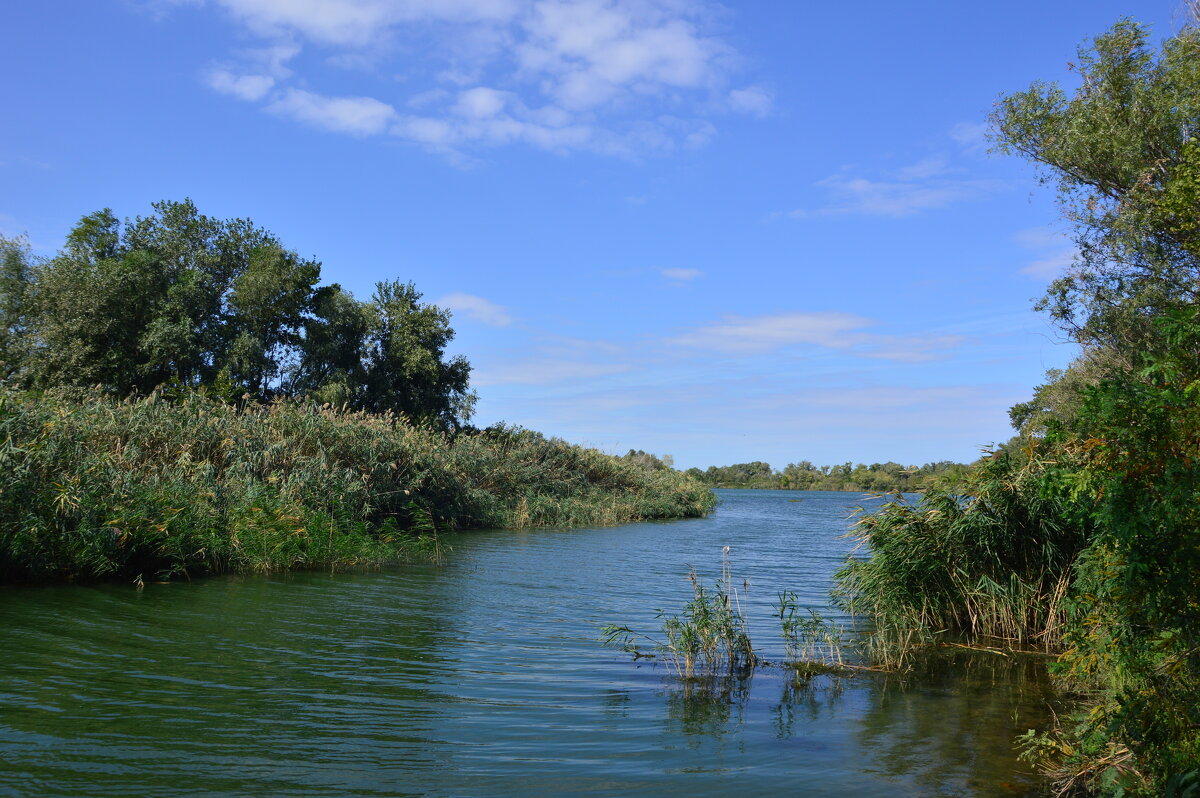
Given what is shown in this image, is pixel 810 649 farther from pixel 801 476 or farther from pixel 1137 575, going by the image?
pixel 801 476

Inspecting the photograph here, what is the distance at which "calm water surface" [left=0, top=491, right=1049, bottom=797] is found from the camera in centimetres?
627

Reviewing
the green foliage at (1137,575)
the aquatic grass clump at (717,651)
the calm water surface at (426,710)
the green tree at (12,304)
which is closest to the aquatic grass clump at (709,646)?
the aquatic grass clump at (717,651)

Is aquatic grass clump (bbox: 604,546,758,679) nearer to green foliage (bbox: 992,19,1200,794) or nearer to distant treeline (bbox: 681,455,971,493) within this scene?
green foliage (bbox: 992,19,1200,794)

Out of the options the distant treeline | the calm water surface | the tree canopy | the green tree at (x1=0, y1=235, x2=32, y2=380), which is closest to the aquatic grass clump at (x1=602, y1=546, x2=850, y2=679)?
the calm water surface

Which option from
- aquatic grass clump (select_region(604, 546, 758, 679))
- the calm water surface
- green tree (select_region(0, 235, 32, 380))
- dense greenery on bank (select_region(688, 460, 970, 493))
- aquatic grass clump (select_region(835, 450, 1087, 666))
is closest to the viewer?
the calm water surface

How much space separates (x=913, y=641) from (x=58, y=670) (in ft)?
36.0

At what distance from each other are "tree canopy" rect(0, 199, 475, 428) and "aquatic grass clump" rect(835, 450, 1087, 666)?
29.1 meters

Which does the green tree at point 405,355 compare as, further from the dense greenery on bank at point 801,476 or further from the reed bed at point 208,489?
the dense greenery on bank at point 801,476

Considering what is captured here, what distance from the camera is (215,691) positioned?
823 centimetres

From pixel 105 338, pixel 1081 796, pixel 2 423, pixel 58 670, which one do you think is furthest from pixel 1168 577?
pixel 105 338

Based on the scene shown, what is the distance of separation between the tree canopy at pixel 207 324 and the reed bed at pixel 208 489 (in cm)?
1156

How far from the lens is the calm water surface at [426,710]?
6.27 m

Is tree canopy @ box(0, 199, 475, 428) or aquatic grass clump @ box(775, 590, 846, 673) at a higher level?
tree canopy @ box(0, 199, 475, 428)

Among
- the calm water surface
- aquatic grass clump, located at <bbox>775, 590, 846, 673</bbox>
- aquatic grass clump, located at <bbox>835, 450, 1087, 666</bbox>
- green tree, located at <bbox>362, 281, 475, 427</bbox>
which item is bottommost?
the calm water surface
